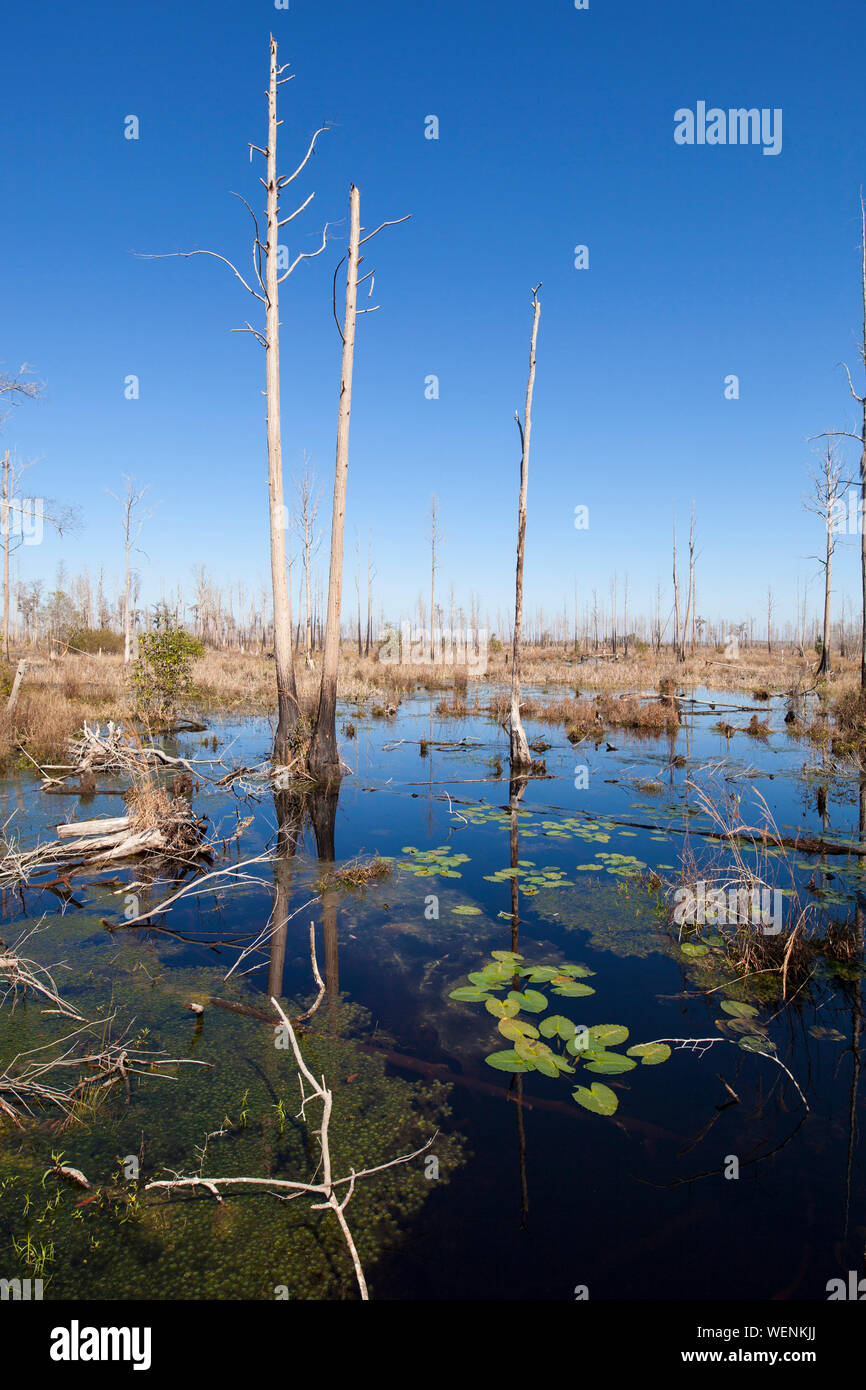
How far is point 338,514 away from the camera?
1051 centimetres

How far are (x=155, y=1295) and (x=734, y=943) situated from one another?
4.07 m

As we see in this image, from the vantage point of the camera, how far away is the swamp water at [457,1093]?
7.29ft

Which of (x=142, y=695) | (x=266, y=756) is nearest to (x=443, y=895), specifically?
(x=266, y=756)

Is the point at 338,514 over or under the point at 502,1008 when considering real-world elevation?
over

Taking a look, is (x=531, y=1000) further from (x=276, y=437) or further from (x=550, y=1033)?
(x=276, y=437)

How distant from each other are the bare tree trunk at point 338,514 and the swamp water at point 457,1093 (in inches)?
144

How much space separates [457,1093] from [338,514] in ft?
29.7

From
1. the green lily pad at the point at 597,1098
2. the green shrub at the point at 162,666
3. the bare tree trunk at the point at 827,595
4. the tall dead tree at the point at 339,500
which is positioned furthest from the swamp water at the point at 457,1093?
the bare tree trunk at the point at 827,595

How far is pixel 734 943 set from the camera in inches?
184

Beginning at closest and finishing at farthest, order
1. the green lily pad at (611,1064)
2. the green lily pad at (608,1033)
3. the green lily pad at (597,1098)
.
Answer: the green lily pad at (597,1098) < the green lily pad at (611,1064) < the green lily pad at (608,1033)

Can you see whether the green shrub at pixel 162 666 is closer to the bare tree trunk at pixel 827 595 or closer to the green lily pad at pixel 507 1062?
the green lily pad at pixel 507 1062

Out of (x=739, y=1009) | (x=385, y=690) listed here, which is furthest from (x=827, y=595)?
(x=739, y=1009)

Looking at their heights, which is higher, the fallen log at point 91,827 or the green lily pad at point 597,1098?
the fallen log at point 91,827
